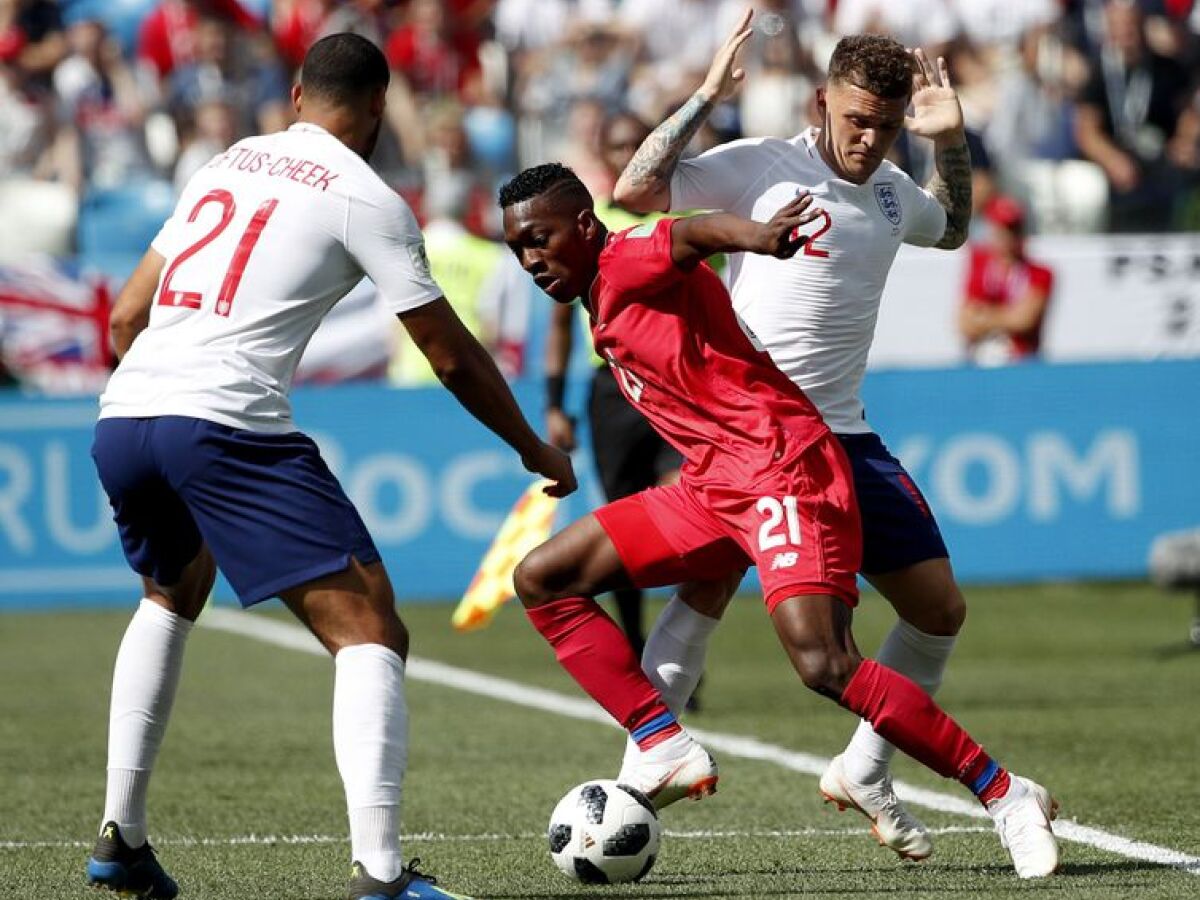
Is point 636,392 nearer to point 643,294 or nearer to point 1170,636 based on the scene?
point 643,294

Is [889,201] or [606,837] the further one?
[889,201]

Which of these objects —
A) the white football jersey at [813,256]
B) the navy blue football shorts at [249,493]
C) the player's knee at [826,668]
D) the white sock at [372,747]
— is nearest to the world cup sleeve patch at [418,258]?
the navy blue football shorts at [249,493]

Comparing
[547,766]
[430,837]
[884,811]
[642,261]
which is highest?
[642,261]

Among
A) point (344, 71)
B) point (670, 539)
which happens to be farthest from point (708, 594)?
point (344, 71)

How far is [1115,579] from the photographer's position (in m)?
14.7

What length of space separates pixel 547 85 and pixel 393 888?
13.6 metres

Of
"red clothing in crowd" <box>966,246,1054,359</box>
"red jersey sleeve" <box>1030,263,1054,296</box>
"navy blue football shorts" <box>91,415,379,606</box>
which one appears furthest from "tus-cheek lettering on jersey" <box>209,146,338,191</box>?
"red jersey sleeve" <box>1030,263,1054,296</box>

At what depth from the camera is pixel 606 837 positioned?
5883 millimetres

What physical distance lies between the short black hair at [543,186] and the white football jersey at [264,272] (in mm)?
616

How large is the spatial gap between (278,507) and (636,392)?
120 centimetres

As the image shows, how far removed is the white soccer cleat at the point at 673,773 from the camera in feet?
19.9

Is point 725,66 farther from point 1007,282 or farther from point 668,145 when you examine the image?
point 1007,282

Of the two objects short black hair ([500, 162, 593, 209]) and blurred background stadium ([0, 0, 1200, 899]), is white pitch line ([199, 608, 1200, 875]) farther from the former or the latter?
short black hair ([500, 162, 593, 209])

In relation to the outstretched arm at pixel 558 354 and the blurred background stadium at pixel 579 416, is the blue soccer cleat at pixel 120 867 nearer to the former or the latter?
the blurred background stadium at pixel 579 416
